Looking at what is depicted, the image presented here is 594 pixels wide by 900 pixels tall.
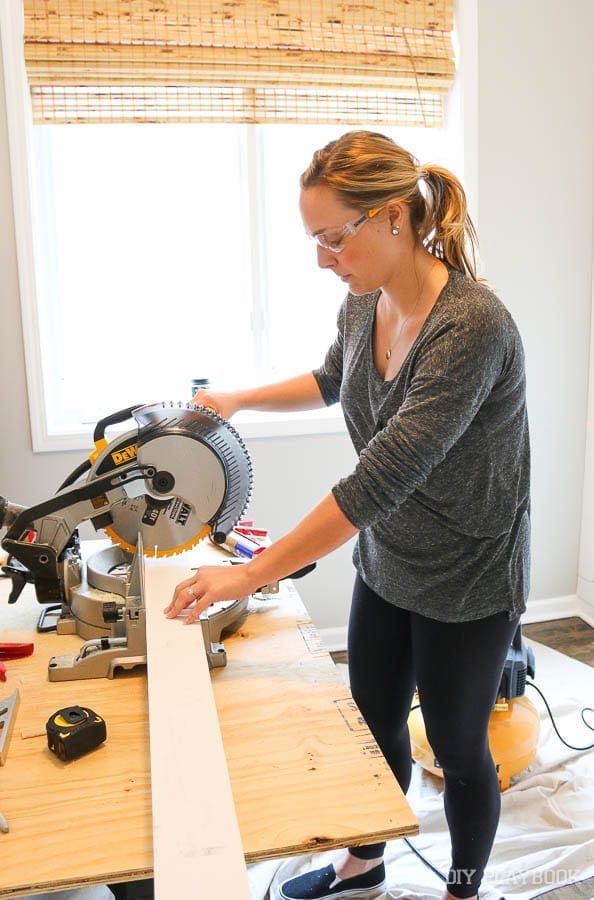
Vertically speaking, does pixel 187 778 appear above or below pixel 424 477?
below

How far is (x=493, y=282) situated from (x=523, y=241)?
0.18m

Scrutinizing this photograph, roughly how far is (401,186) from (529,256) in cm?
183

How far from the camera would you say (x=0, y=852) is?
0.84 meters

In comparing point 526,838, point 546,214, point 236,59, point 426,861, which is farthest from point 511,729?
point 236,59

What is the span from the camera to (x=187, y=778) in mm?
845

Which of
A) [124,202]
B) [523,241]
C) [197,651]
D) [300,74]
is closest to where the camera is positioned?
[197,651]

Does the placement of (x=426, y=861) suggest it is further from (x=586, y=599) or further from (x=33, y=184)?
(x=33, y=184)

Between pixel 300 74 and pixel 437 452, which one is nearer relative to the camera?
pixel 437 452

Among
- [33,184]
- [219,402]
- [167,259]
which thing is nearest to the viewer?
[219,402]

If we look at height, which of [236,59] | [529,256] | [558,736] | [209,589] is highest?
[236,59]

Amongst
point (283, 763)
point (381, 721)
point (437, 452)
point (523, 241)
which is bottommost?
point (381, 721)

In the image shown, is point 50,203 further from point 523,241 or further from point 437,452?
point 437,452

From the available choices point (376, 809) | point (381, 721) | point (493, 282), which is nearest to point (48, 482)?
point (381, 721)

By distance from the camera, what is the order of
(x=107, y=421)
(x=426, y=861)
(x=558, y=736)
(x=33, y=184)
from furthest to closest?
(x=33, y=184) < (x=558, y=736) < (x=426, y=861) < (x=107, y=421)
